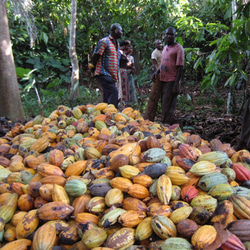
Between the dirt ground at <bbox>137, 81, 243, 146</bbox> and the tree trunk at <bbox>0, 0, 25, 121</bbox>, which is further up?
the tree trunk at <bbox>0, 0, 25, 121</bbox>

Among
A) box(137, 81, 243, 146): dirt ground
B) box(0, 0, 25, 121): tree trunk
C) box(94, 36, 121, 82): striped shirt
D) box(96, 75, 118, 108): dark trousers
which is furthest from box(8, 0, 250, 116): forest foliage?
box(94, 36, 121, 82): striped shirt

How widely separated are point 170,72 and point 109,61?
106 cm

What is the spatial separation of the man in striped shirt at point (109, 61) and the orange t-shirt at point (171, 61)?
0.82 meters

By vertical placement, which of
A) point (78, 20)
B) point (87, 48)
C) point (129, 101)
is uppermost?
point (78, 20)

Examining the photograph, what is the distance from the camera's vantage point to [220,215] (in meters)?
1.05

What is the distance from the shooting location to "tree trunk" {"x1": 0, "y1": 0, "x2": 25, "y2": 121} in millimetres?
3963

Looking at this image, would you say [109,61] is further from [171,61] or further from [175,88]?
[175,88]

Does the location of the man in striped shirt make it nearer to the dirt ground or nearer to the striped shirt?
the striped shirt

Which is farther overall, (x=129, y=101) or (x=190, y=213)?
(x=129, y=101)

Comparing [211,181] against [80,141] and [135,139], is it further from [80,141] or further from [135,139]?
[80,141]

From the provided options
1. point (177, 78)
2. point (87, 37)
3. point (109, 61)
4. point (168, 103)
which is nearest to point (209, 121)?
point (168, 103)

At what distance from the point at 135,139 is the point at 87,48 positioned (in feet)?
27.2

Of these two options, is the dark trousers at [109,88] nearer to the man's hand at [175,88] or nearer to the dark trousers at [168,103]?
the dark trousers at [168,103]

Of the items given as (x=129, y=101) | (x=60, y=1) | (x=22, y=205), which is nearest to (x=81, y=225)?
(x=22, y=205)
